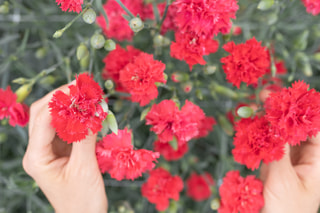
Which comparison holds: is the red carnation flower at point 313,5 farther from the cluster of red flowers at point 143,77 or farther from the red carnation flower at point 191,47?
the cluster of red flowers at point 143,77

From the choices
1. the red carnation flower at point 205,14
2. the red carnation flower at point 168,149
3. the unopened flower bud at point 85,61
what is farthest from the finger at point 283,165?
the unopened flower bud at point 85,61

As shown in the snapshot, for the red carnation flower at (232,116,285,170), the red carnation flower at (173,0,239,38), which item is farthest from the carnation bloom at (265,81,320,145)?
the red carnation flower at (173,0,239,38)

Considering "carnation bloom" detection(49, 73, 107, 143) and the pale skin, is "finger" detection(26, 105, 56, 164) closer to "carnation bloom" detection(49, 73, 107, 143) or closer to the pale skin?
the pale skin

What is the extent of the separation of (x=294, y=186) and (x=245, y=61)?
480 mm

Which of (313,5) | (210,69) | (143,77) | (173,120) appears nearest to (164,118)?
(173,120)

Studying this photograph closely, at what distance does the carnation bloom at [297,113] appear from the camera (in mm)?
735

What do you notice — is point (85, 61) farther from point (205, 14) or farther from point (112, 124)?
point (205, 14)

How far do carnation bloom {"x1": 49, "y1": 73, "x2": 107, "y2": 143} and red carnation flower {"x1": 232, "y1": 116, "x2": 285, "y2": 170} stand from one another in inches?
19.3

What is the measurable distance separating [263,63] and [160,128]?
41 centimetres

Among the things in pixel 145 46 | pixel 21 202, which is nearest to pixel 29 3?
pixel 145 46

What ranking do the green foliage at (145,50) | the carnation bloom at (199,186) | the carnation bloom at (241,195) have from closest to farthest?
1. the carnation bloom at (241,195)
2. the green foliage at (145,50)
3. the carnation bloom at (199,186)

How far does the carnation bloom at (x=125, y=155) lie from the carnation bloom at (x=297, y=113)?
0.40 metres

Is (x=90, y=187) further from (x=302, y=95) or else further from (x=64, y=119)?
(x=302, y=95)

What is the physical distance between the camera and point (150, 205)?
1436mm
